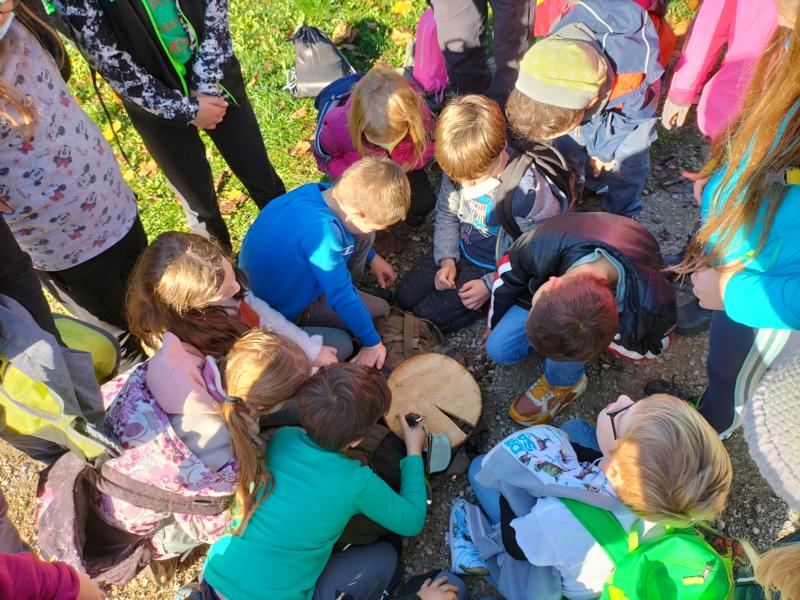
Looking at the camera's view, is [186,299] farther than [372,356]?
No

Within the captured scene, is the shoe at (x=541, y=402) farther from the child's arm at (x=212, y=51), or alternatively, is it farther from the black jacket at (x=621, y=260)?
the child's arm at (x=212, y=51)

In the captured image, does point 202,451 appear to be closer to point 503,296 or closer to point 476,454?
point 476,454

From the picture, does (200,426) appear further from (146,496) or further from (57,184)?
(57,184)

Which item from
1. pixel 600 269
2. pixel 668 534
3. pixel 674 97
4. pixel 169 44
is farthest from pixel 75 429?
pixel 674 97

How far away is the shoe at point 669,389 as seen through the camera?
122 inches

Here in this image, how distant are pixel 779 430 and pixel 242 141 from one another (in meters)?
2.81

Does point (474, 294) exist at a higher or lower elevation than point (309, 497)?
lower

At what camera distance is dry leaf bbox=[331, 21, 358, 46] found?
469 centimetres

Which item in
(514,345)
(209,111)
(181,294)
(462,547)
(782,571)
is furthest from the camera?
(514,345)

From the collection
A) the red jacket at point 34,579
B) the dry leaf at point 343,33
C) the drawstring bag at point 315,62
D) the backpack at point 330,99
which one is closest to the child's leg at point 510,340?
the backpack at point 330,99

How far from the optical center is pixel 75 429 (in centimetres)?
188

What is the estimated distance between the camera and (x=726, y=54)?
113 inches

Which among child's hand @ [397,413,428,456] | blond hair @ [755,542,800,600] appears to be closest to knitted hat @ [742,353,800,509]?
blond hair @ [755,542,800,600]

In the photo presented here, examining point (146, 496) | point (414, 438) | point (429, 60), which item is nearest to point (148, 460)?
point (146, 496)
